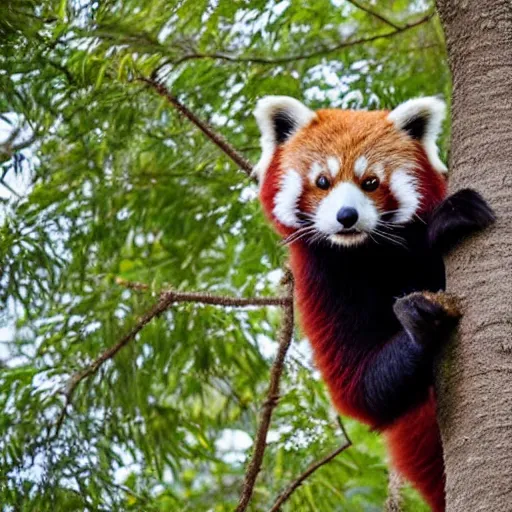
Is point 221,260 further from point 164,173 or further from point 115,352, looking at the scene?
point 115,352

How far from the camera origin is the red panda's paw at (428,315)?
7.15 feet

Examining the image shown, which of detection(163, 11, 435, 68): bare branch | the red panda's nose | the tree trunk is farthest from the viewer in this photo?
detection(163, 11, 435, 68): bare branch

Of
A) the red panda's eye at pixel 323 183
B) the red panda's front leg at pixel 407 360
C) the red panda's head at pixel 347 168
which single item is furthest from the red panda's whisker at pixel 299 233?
the red panda's front leg at pixel 407 360

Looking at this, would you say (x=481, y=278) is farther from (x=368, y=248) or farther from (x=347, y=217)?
(x=368, y=248)

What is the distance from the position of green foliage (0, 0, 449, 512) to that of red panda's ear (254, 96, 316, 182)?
1.57 ft

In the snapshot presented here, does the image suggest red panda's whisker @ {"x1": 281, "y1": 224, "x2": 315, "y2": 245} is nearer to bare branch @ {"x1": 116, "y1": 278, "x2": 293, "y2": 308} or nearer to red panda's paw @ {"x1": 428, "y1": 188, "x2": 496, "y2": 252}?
bare branch @ {"x1": 116, "y1": 278, "x2": 293, "y2": 308}

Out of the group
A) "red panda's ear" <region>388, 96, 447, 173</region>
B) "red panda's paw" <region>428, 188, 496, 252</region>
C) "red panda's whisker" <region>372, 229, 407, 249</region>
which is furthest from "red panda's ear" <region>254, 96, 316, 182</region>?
"red panda's paw" <region>428, 188, 496, 252</region>

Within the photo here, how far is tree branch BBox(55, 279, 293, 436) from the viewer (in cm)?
315

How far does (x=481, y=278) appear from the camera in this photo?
84.9 inches

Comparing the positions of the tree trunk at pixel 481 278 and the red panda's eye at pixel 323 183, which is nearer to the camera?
the tree trunk at pixel 481 278

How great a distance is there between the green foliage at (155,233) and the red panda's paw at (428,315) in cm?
140

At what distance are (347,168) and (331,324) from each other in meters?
0.46

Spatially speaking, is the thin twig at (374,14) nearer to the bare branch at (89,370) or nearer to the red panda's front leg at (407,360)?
the bare branch at (89,370)

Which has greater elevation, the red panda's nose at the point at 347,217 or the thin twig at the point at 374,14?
the thin twig at the point at 374,14
